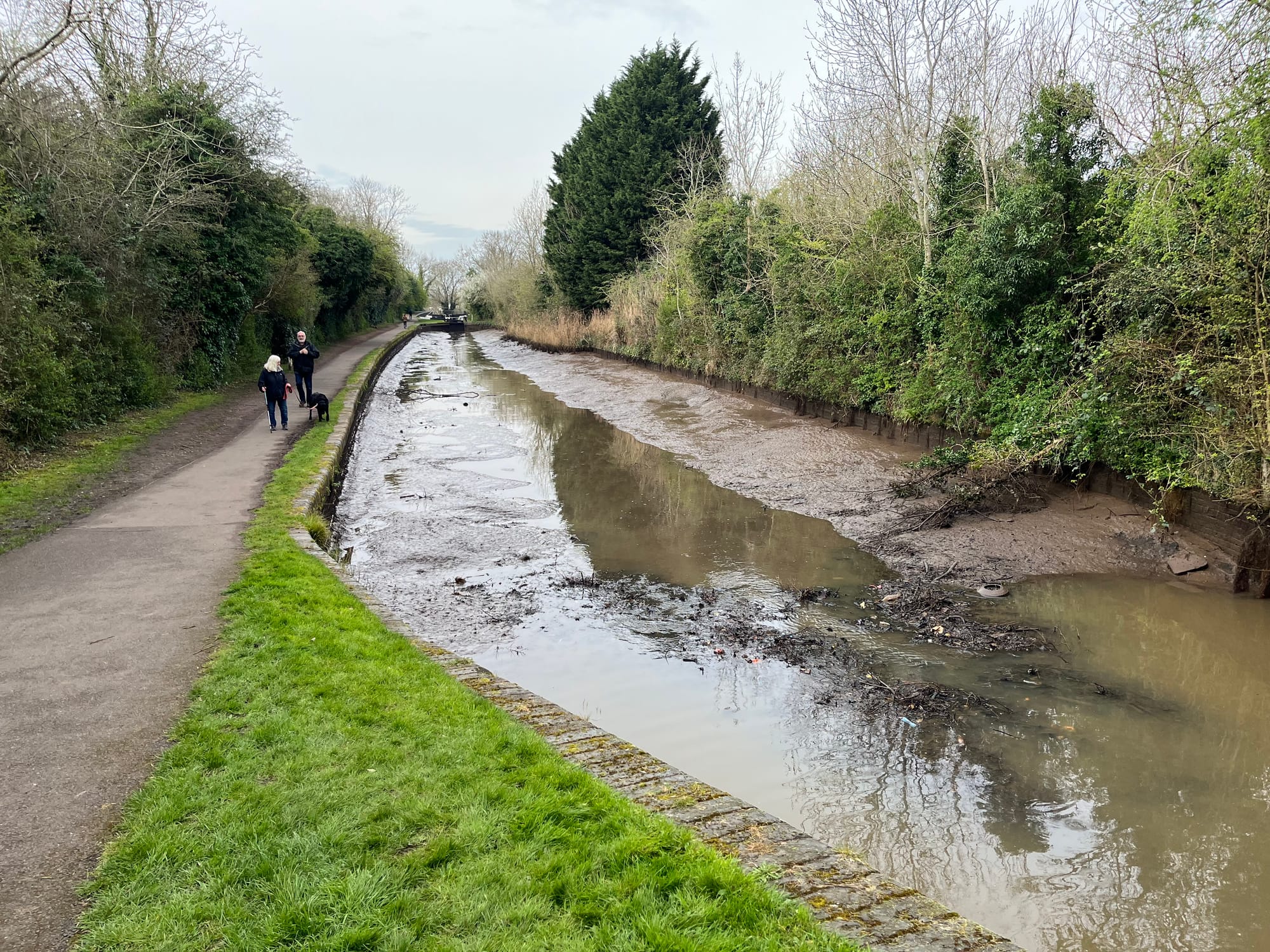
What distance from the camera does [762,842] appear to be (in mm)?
3514

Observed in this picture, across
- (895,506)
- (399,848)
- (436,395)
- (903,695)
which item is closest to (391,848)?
(399,848)

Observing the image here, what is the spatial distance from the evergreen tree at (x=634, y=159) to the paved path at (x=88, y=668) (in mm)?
28832

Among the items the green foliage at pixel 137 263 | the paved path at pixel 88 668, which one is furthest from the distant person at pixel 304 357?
the paved path at pixel 88 668

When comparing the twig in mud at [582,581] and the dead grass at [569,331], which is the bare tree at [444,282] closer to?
the dead grass at [569,331]

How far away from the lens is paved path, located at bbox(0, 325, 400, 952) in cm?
314

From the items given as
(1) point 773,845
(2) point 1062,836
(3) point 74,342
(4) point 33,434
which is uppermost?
(3) point 74,342

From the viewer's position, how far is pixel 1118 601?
747 cm

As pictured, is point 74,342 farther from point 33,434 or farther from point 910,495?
point 910,495

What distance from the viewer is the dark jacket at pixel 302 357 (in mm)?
16328

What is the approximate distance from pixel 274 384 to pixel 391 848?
13.5m

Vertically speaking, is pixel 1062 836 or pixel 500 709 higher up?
pixel 500 709

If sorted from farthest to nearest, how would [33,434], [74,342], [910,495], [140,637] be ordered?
[74,342] < [33,434] < [910,495] < [140,637]

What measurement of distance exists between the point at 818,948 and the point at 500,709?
8.15 feet

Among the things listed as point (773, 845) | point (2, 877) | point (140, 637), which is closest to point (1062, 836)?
point (773, 845)
